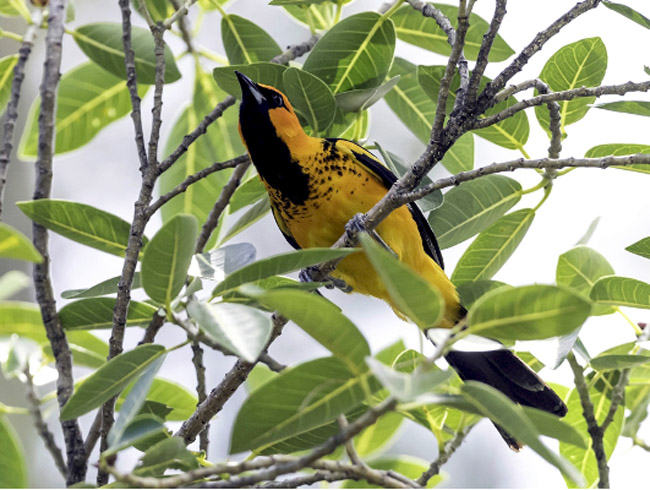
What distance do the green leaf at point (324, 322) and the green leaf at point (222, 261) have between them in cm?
55

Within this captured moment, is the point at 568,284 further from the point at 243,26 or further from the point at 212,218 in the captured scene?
the point at 243,26

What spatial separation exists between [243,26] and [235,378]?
1397 millimetres

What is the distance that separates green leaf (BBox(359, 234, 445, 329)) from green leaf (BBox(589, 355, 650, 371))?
879mm

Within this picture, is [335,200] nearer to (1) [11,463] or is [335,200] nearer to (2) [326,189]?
(2) [326,189]

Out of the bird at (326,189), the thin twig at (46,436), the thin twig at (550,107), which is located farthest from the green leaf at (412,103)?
the thin twig at (46,436)

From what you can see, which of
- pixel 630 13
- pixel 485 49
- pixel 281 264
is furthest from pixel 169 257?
pixel 630 13

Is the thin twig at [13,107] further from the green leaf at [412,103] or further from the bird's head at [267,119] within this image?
the green leaf at [412,103]

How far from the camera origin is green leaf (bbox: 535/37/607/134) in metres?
2.32

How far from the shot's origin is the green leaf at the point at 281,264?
1.54 m

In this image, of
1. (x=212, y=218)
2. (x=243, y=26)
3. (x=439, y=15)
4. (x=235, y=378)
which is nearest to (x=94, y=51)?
(x=243, y=26)

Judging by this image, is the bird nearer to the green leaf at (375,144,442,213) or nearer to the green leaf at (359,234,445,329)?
the green leaf at (375,144,442,213)

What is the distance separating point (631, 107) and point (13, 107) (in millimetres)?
1800

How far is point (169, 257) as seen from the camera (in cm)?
161

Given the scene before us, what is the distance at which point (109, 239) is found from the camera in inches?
89.7
